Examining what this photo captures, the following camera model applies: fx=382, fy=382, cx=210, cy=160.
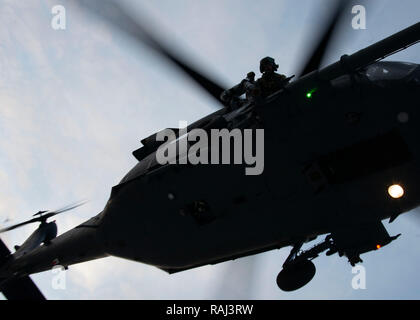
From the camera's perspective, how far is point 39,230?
13633 mm

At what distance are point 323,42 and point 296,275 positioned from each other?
479cm

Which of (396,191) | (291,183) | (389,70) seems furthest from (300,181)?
(389,70)

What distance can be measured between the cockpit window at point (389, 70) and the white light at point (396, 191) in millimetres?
2004

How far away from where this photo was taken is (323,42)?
7148mm

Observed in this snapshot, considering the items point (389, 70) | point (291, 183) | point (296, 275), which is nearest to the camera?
point (389, 70)

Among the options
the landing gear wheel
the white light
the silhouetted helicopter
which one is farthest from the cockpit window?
the landing gear wheel

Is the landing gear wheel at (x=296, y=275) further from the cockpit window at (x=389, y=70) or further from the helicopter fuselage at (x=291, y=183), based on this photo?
the cockpit window at (x=389, y=70)

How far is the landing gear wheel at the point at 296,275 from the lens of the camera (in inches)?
321

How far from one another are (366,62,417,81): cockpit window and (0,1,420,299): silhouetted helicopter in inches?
0.7

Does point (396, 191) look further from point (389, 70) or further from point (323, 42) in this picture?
point (323, 42)

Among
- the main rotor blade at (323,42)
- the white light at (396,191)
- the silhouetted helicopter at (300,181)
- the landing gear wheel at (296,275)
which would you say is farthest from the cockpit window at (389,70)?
the landing gear wheel at (296,275)
